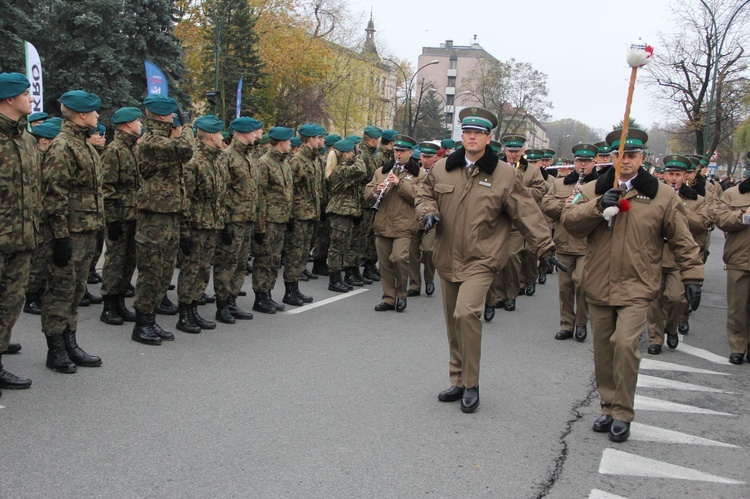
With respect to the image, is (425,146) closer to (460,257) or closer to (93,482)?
(460,257)

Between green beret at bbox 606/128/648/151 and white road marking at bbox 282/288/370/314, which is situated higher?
green beret at bbox 606/128/648/151

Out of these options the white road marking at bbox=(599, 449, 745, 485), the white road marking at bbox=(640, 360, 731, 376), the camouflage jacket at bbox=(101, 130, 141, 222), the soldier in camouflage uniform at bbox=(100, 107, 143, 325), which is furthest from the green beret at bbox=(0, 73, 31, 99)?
the white road marking at bbox=(640, 360, 731, 376)

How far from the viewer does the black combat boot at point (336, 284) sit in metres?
10.9

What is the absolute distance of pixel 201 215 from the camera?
7777mm

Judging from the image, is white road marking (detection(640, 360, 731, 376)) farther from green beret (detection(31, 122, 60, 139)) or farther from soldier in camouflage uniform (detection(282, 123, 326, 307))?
green beret (detection(31, 122, 60, 139))

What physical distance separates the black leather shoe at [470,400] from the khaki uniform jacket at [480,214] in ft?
2.87

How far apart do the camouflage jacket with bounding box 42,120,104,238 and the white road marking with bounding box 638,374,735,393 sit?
529 centimetres

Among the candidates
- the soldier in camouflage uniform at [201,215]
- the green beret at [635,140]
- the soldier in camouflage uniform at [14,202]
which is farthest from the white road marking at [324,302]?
the green beret at [635,140]

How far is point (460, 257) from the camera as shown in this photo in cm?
562

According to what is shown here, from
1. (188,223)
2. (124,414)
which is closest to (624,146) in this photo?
(124,414)

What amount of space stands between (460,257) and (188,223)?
342 cm

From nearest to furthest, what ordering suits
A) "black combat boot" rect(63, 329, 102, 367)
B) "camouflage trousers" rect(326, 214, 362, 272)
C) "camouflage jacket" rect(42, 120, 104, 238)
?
"camouflage jacket" rect(42, 120, 104, 238) → "black combat boot" rect(63, 329, 102, 367) → "camouflage trousers" rect(326, 214, 362, 272)

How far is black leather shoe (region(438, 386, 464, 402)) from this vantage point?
18.7 ft

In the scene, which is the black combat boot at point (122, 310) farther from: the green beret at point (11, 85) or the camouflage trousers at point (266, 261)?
the green beret at point (11, 85)
